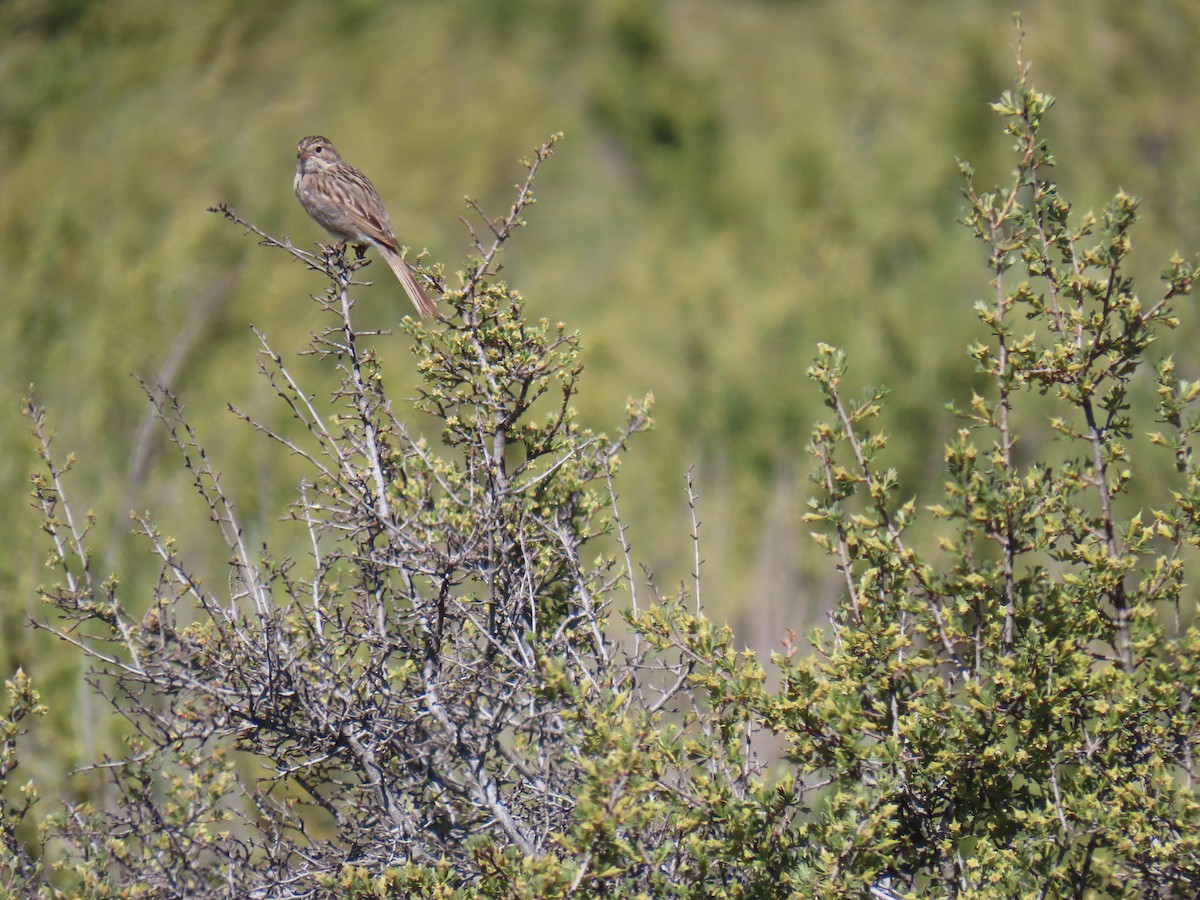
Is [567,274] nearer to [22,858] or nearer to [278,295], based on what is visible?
[278,295]

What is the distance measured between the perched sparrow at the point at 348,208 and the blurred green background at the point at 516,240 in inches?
37.7

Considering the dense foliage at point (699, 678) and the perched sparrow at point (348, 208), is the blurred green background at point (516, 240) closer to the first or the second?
the perched sparrow at point (348, 208)

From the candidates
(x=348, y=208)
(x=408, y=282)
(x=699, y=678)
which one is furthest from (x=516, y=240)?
(x=699, y=678)

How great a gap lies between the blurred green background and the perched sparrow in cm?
96

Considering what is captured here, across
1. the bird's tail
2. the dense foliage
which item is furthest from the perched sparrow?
the dense foliage

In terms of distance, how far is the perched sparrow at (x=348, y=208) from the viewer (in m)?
4.75

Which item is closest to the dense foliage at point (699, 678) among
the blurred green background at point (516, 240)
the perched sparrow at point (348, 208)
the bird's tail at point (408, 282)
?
the bird's tail at point (408, 282)

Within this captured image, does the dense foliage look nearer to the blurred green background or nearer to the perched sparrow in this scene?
the blurred green background

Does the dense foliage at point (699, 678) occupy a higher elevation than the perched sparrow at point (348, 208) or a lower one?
lower

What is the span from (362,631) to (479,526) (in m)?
0.48

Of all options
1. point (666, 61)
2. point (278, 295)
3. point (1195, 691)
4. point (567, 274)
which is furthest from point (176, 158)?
point (666, 61)

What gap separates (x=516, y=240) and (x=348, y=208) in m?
9.97

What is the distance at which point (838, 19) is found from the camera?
20672 mm

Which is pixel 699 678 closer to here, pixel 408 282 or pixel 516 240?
pixel 408 282
